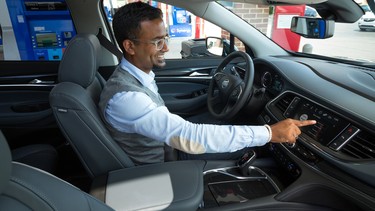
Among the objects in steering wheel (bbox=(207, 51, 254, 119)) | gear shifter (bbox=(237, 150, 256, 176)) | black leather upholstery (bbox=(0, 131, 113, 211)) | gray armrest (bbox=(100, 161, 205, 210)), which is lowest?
gear shifter (bbox=(237, 150, 256, 176))

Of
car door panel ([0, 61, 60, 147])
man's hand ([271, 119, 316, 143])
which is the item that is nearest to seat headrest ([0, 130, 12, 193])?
man's hand ([271, 119, 316, 143])

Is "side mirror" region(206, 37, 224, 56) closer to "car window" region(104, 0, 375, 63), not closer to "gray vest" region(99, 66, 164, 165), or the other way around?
"car window" region(104, 0, 375, 63)

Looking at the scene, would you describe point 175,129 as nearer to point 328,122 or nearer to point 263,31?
point 328,122

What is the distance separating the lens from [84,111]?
4.59 feet

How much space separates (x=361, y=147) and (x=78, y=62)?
136 cm

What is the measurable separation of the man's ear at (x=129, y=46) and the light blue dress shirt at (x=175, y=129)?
0.24 m

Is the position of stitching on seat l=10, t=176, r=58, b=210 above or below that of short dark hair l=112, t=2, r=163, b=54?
below

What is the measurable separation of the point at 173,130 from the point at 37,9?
2.63 metres

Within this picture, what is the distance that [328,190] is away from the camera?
4.59ft

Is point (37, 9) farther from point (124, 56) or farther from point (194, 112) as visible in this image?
point (124, 56)

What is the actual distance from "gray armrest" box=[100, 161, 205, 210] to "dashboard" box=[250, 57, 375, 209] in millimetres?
552

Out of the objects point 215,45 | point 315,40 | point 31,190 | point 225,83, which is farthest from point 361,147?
point 315,40

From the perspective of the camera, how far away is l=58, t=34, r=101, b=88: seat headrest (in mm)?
1549

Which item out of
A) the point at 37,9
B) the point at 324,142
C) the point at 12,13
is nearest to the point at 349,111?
the point at 324,142
